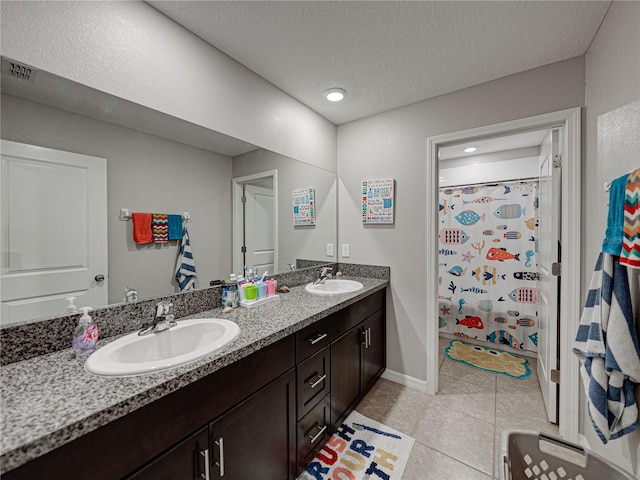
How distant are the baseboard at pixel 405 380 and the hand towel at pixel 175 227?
2034mm

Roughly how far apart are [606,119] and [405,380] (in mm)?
2127

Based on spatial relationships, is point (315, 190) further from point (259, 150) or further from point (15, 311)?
point (15, 311)

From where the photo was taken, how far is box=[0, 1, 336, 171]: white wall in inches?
38.3

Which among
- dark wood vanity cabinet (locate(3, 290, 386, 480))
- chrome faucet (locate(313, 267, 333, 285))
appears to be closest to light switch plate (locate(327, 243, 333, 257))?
chrome faucet (locate(313, 267, 333, 285))

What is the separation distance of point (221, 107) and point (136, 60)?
1.45 ft

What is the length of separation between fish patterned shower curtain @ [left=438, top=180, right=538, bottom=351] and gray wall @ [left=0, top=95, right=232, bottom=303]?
107 inches

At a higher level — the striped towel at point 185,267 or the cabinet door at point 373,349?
→ the striped towel at point 185,267

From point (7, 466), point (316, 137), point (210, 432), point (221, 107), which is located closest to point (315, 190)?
point (316, 137)

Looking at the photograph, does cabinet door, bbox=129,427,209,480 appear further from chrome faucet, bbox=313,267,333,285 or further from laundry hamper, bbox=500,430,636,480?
chrome faucet, bbox=313,267,333,285

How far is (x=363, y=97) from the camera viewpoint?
2109 millimetres

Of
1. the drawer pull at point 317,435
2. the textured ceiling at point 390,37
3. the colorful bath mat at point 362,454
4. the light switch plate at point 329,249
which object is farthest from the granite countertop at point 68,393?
the textured ceiling at point 390,37

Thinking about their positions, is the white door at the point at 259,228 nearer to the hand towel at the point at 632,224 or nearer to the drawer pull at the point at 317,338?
the drawer pull at the point at 317,338

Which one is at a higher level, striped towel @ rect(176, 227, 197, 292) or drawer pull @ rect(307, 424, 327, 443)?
striped towel @ rect(176, 227, 197, 292)

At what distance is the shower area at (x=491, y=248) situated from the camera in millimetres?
2855
